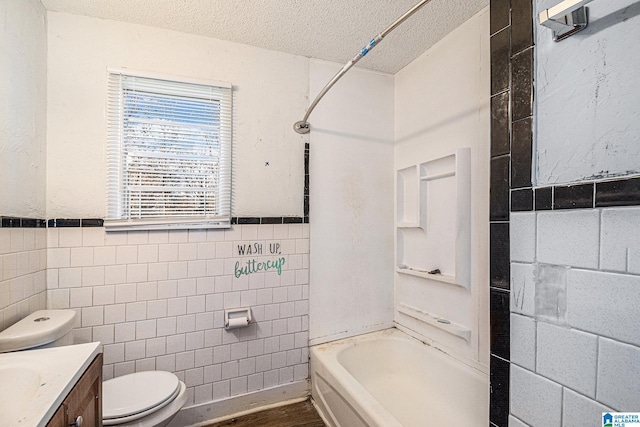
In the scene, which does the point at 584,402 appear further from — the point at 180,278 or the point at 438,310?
the point at 180,278

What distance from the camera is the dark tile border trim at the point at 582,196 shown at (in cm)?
75

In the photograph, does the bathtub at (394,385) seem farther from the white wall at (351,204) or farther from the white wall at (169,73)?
the white wall at (169,73)

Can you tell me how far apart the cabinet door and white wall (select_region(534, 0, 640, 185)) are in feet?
5.30

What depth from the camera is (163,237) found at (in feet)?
6.14

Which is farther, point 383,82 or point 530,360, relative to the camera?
point 383,82

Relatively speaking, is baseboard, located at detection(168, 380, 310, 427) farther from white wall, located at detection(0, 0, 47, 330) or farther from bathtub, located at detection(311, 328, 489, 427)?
white wall, located at detection(0, 0, 47, 330)

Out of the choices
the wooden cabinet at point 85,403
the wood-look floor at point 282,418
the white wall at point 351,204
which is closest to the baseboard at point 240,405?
the wood-look floor at point 282,418

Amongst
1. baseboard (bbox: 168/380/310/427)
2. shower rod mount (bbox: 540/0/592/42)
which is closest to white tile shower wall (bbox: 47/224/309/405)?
baseboard (bbox: 168/380/310/427)

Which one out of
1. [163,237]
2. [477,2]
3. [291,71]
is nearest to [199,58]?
[291,71]

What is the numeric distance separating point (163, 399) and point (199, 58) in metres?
1.98

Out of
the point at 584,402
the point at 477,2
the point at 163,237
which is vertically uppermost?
the point at 477,2

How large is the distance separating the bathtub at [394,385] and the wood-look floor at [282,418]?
79 mm

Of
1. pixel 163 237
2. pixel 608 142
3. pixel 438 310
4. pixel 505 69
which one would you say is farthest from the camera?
pixel 438 310

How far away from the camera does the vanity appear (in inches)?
30.2
